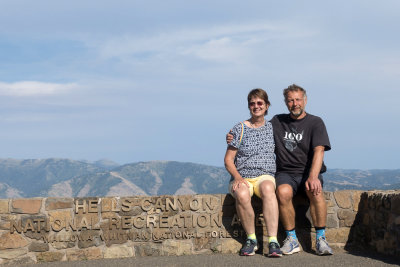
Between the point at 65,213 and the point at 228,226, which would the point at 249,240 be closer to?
the point at 228,226

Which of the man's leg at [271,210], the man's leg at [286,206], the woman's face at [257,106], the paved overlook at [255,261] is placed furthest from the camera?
the woman's face at [257,106]

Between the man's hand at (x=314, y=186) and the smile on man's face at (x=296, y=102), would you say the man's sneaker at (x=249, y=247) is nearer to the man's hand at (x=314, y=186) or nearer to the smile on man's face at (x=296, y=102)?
the man's hand at (x=314, y=186)

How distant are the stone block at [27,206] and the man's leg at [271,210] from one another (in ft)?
9.03

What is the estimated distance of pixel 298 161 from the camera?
603 cm

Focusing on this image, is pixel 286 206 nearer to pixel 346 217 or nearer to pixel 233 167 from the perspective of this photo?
pixel 233 167

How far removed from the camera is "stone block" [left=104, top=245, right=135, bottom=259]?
6.45 metres

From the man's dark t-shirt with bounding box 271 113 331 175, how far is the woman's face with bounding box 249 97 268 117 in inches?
11.3

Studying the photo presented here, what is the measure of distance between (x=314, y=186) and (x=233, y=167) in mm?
906

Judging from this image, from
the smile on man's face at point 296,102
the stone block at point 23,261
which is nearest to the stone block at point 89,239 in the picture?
the stone block at point 23,261

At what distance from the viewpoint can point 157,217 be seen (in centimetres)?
654

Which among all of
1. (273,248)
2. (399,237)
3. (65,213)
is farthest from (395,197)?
(65,213)

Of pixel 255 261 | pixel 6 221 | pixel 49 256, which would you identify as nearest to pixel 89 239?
pixel 49 256

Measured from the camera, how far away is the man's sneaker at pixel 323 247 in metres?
5.88

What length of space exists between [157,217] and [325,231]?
2.04m
